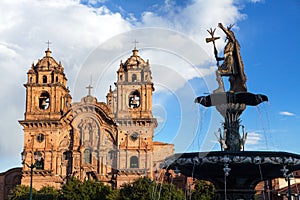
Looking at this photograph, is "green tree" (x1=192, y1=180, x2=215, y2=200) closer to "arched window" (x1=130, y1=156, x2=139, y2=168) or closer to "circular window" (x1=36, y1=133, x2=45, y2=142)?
"arched window" (x1=130, y1=156, x2=139, y2=168)

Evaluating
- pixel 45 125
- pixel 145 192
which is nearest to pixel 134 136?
pixel 45 125

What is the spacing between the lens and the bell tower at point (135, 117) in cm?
4688

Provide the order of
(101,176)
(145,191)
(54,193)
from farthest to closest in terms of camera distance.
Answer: (101,176) < (54,193) < (145,191)

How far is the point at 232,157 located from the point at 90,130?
39.2 meters

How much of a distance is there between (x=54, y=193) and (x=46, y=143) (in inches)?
252

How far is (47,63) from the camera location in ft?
164

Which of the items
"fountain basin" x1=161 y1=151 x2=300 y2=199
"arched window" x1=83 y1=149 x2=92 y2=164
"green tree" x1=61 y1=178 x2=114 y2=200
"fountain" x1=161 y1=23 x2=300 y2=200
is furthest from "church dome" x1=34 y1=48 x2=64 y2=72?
"fountain basin" x1=161 y1=151 x2=300 y2=199

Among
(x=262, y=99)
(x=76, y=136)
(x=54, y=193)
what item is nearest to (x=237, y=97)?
(x=262, y=99)

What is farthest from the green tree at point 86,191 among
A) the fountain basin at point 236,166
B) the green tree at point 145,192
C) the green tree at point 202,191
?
the fountain basin at point 236,166

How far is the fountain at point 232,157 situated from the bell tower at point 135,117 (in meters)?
33.1

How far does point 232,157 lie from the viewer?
11102 millimetres

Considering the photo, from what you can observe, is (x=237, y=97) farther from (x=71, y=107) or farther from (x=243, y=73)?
(x=71, y=107)

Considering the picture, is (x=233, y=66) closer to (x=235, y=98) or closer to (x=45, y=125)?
(x=235, y=98)

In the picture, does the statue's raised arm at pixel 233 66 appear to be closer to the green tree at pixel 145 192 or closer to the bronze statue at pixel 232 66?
the bronze statue at pixel 232 66
